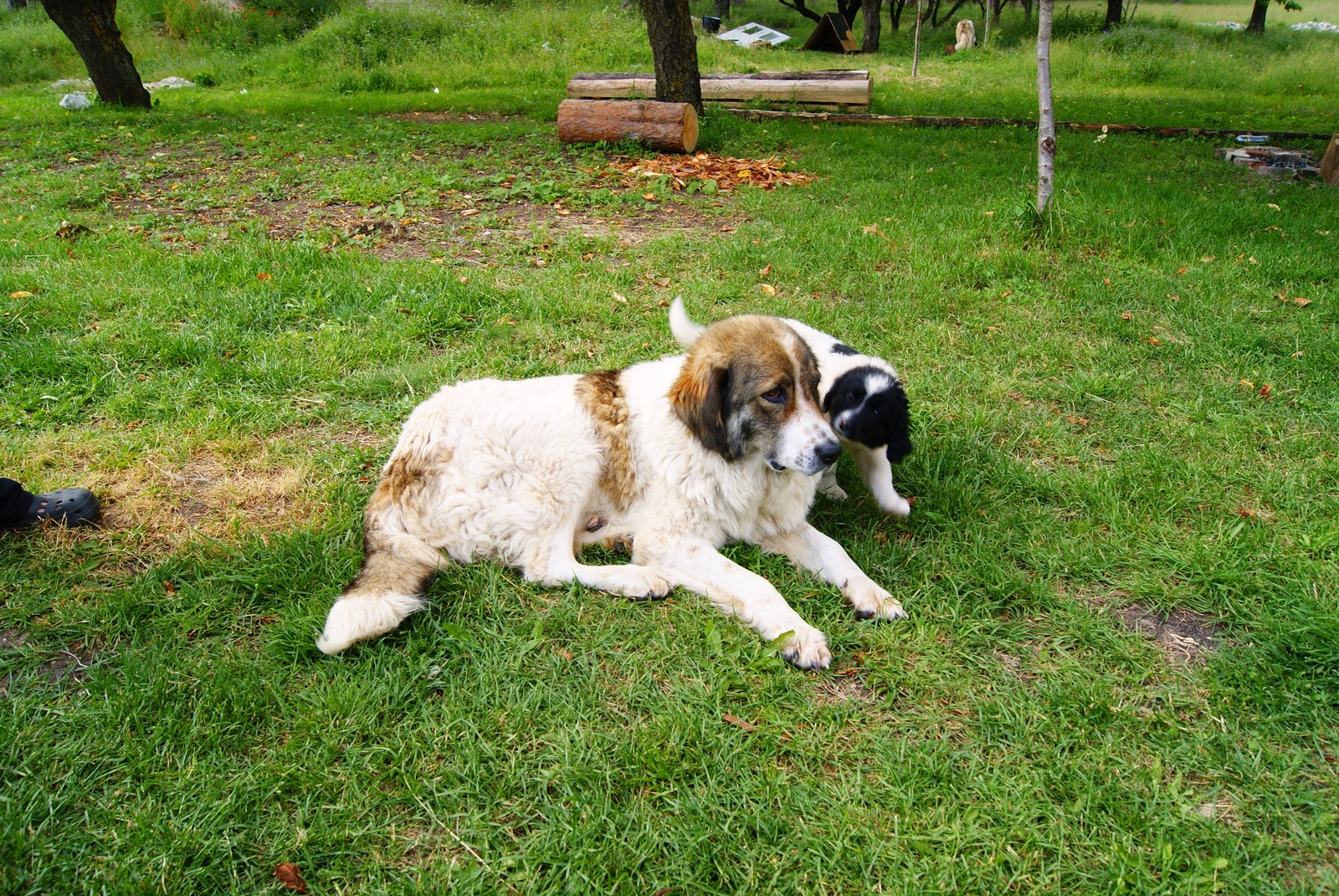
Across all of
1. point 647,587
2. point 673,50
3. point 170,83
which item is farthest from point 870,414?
point 170,83

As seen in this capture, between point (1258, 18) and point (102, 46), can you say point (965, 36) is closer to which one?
point (1258, 18)

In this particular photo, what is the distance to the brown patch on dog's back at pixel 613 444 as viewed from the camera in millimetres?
3475

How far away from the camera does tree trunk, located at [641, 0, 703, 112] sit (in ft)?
35.2

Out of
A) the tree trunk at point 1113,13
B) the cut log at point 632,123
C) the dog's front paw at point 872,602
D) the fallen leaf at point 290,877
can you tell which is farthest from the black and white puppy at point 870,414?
the tree trunk at point 1113,13

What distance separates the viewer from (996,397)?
15.2ft

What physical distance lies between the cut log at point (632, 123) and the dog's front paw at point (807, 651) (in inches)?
338

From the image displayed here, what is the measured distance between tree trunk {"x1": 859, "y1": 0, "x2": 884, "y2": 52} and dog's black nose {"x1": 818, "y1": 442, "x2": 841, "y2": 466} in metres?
24.1

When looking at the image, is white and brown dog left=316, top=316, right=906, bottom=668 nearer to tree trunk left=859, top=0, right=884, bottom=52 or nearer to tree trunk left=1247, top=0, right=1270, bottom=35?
tree trunk left=859, top=0, right=884, bottom=52

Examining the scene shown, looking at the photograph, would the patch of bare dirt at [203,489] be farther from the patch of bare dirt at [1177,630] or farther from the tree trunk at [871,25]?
the tree trunk at [871,25]

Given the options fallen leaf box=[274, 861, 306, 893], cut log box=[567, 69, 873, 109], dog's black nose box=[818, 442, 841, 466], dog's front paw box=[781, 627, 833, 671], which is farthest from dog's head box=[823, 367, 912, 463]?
cut log box=[567, 69, 873, 109]

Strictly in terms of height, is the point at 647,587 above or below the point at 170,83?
below

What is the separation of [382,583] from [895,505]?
2.27 meters

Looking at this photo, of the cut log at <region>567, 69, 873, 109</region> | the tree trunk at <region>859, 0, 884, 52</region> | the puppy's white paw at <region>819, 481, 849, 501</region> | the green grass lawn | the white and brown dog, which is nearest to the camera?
the green grass lawn

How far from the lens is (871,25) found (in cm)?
2314
